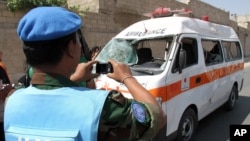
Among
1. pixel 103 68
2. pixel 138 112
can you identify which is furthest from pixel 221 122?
pixel 138 112

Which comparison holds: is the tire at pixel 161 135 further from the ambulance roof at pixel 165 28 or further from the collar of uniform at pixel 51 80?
the collar of uniform at pixel 51 80

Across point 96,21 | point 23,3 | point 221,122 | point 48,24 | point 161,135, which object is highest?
point 23,3

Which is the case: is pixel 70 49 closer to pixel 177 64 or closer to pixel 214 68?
pixel 177 64

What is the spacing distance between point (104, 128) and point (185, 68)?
3196mm

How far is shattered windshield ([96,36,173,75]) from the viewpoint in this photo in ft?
13.1

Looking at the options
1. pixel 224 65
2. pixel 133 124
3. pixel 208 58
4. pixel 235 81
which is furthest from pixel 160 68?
pixel 235 81

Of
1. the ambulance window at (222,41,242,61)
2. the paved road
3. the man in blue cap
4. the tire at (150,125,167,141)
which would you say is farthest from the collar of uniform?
the ambulance window at (222,41,242,61)

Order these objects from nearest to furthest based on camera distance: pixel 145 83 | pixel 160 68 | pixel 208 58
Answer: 1. pixel 145 83
2. pixel 160 68
3. pixel 208 58

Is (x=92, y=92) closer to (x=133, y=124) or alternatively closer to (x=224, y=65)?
(x=133, y=124)

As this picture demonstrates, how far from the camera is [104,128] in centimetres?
113

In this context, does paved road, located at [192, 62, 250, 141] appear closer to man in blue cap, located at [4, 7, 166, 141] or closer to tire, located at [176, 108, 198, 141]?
tire, located at [176, 108, 198, 141]

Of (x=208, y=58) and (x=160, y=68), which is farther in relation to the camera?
(x=208, y=58)

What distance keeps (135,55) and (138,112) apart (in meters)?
3.40

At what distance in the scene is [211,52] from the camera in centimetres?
557
